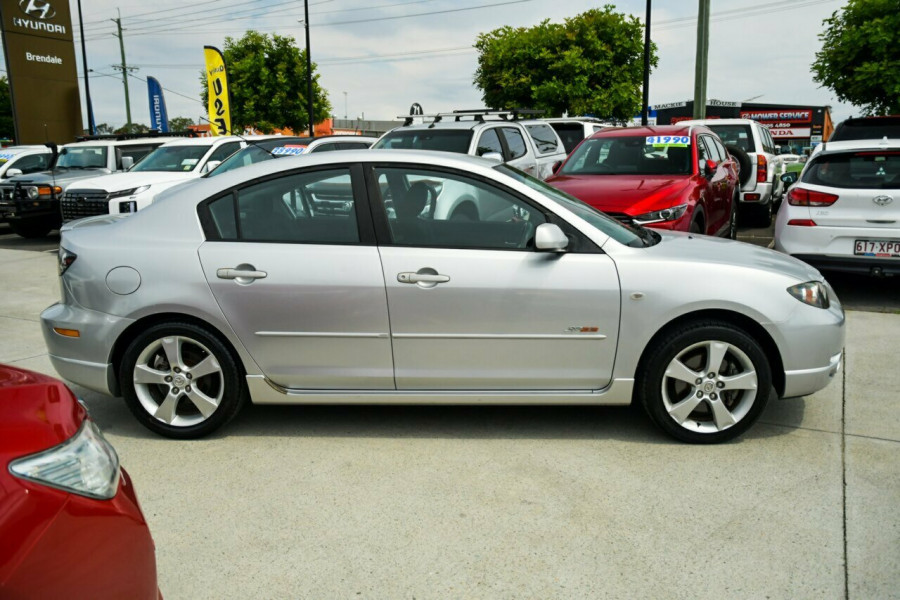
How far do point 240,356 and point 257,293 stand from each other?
380 millimetres

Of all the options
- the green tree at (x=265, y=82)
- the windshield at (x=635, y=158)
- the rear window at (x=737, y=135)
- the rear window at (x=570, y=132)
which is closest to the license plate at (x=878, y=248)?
the windshield at (x=635, y=158)

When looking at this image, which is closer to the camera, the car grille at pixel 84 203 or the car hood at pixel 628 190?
the car hood at pixel 628 190

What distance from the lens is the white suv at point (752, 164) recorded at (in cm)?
1276

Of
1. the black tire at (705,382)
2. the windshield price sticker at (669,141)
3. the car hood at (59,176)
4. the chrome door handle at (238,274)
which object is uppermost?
the windshield price sticker at (669,141)

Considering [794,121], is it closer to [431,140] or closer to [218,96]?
[218,96]

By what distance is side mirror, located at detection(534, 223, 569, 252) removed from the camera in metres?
3.90

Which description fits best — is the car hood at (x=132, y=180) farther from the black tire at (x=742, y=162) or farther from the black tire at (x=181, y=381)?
the black tire at (x=742, y=162)

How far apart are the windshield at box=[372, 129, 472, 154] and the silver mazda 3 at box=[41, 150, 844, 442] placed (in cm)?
558

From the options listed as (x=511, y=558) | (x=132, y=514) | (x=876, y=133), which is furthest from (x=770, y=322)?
Answer: (x=876, y=133)

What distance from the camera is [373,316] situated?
4.04m

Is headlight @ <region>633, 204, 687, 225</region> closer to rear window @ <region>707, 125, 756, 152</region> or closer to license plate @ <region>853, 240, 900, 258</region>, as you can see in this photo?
license plate @ <region>853, 240, 900, 258</region>

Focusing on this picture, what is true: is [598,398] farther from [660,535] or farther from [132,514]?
[132,514]

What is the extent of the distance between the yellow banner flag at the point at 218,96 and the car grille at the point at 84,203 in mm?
11352

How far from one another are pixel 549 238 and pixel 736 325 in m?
1.13
